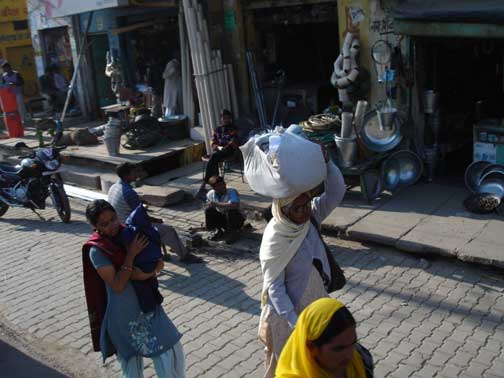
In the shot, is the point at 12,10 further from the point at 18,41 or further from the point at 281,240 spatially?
the point at 281,240

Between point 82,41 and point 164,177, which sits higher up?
point 82,41

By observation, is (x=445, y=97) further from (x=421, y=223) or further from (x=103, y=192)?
(x=103, y=192)

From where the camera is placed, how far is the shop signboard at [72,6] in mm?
11703

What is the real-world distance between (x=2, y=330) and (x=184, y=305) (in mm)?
1787

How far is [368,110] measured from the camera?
29.1ft

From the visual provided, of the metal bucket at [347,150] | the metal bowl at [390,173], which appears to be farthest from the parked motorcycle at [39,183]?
the metal bowl at [390,173]

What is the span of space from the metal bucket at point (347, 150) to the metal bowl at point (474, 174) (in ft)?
4.99

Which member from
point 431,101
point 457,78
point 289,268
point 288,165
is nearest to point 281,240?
point 289,268

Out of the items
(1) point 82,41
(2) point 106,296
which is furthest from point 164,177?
(2) point 106,296

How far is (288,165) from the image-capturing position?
3096 millimetres

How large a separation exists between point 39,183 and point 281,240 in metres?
6.76

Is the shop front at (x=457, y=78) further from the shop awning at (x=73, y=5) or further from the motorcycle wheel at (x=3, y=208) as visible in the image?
the motorcycle wheel at (x=3, y=208)

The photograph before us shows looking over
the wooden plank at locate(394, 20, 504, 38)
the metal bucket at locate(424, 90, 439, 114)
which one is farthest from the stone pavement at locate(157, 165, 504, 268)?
the wooden plank at locate(394, 20, 504, 38)

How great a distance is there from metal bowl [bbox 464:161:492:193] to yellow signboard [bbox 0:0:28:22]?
1746cm
